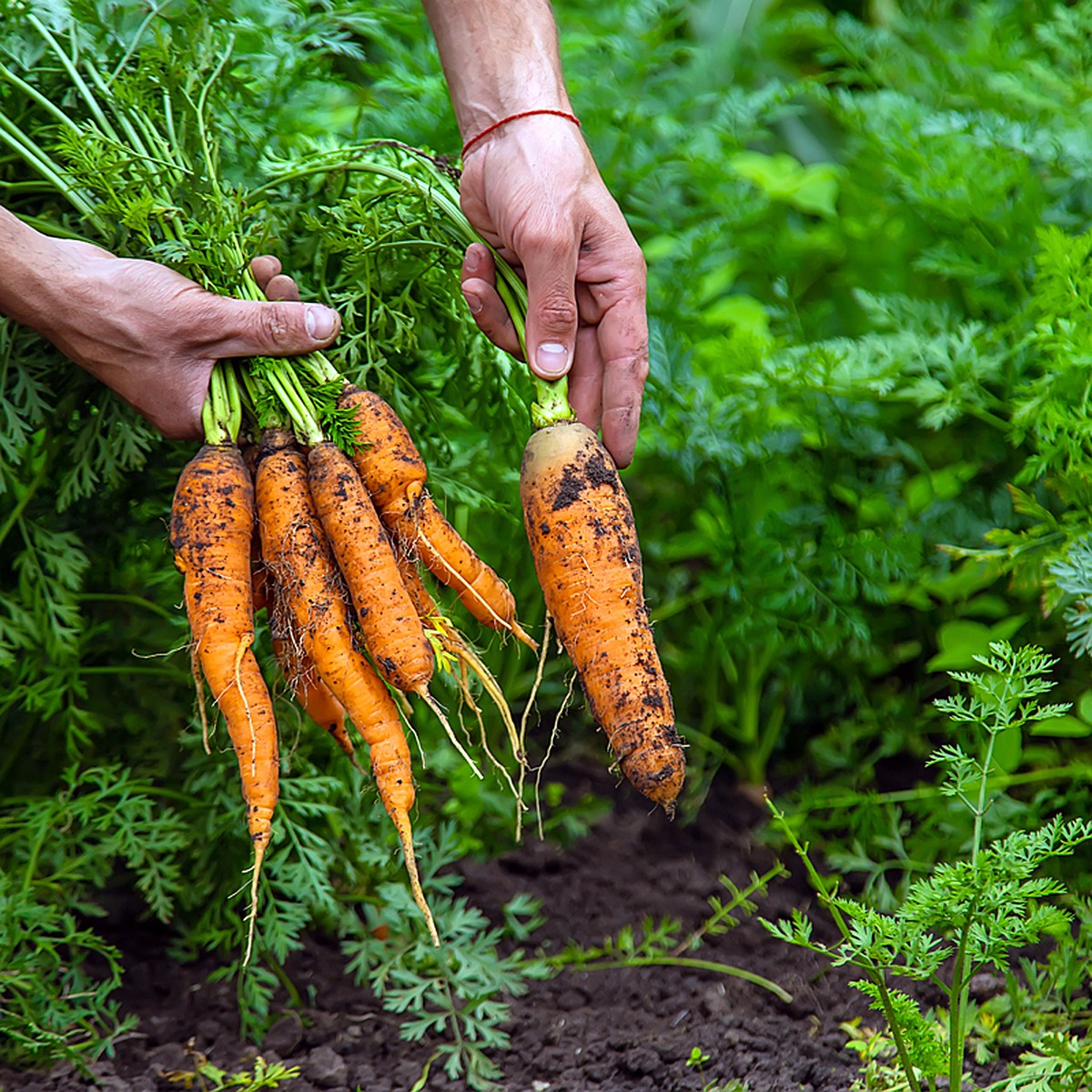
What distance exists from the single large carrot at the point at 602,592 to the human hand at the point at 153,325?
372mm

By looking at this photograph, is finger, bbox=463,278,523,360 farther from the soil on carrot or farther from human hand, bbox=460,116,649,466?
the soil on carrot

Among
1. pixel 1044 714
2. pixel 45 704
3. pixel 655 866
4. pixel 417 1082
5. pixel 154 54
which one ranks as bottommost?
pixel 655 866

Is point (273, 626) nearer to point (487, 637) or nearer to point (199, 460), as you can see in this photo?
point (199, 460)

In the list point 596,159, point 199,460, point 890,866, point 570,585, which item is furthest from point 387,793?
point 596,159

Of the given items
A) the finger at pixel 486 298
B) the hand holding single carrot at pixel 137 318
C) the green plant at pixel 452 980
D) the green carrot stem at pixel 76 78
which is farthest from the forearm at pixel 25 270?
the green plant at pixel 452 980

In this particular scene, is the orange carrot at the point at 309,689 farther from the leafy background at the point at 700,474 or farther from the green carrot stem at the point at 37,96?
the green carrot stem at the point at 37,96

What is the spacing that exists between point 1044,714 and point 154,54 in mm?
1498

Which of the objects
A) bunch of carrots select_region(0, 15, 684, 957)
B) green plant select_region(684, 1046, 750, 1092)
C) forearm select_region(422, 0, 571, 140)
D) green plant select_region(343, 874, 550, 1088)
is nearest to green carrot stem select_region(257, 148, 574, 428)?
bunch of carrots select_region(0, 15, 684, 957)

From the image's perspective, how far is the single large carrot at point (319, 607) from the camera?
159 centimetres

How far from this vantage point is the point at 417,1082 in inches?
66.4

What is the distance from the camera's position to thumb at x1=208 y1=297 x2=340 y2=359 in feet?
5.14

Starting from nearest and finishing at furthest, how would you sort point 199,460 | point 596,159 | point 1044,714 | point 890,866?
point 1044,714 < point 199,460 < point 890,866 < point 596,159

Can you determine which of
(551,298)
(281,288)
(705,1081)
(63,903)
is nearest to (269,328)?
(281,288)

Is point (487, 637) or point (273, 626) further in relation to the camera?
point (487, 637)
